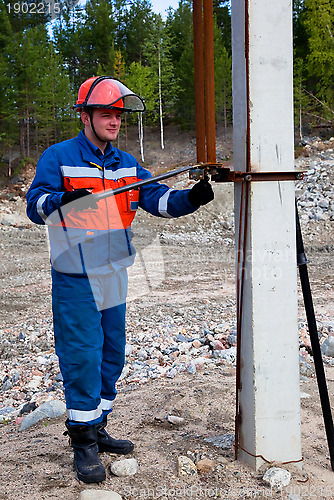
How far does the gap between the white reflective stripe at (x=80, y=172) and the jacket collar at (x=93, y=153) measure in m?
0.05

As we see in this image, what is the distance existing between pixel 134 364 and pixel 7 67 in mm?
27942

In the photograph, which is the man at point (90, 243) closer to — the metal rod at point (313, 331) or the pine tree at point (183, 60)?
the metal rod at point (313, 331)

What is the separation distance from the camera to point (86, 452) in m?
2.66

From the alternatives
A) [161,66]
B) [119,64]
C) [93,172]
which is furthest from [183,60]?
[93,172]

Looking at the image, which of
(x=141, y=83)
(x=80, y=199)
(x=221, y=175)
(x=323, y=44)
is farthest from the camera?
(x=141, y=83)

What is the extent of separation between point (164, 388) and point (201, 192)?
1.88m

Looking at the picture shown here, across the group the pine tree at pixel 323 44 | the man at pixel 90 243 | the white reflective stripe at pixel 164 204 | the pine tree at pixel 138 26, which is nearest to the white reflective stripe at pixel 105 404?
the man at pixel 90 243

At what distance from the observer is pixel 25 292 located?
9.45 metres

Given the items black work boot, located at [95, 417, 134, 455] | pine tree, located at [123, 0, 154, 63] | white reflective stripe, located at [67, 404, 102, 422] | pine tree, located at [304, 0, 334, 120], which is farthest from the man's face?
pine tree, located at [123, 0, 154, 63]

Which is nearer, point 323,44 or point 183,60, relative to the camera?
Result: point 323,44

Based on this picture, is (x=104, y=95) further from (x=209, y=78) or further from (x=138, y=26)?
(x=138, y=26)

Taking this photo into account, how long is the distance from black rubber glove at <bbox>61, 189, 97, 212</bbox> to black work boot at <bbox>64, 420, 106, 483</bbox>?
114cm

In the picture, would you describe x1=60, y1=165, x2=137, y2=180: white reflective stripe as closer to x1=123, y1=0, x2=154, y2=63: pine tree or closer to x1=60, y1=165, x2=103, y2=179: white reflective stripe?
x1=60, y1=165, x2=103, y2=179: white reflective stripe

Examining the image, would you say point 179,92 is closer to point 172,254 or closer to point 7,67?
point 7,67
